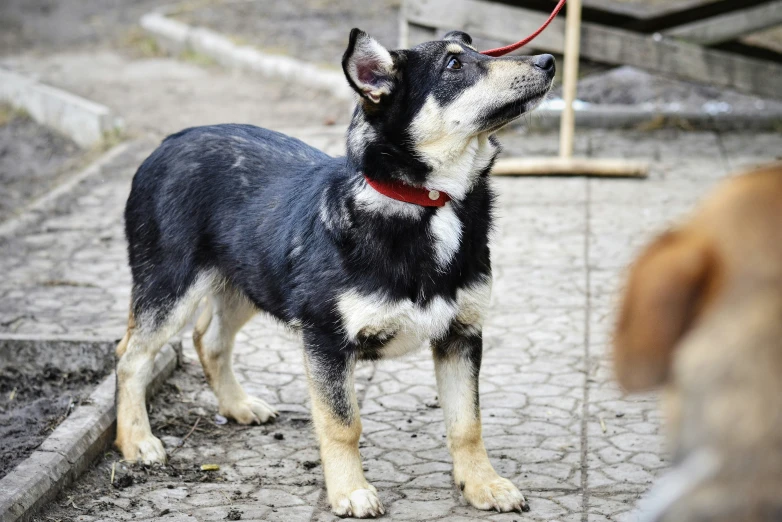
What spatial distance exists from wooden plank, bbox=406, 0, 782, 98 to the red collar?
571 centimetres

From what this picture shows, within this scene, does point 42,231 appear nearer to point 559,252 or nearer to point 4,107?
point 559,252

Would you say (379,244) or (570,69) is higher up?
(379,244)

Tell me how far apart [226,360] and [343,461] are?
1.15 meters

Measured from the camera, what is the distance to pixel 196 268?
4.52 meters

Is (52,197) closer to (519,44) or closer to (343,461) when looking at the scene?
(519,44)

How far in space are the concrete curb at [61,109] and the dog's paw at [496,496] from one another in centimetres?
758

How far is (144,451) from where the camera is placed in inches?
176

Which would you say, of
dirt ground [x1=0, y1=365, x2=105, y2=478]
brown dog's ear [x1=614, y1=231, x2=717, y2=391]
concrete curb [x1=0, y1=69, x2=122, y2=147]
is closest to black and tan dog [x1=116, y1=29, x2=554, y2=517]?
dirt ground [x1=0, y1=365, x2=105, y2=478]

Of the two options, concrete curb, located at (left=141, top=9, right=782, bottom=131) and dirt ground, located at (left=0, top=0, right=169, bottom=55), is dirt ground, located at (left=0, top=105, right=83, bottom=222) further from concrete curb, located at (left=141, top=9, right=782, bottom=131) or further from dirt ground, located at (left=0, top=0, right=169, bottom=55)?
dirt ground, located at (left=0, top=0, right=169, bottom=55)

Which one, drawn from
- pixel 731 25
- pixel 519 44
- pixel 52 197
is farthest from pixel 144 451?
pixel 731 25

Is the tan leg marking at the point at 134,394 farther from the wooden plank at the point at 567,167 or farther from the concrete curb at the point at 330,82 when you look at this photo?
the wooden plank at the point at 567,167

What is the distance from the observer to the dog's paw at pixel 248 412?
4895mm

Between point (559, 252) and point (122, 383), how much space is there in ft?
11.5

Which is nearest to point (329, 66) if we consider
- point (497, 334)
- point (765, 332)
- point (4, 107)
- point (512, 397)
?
point (4, 107)
